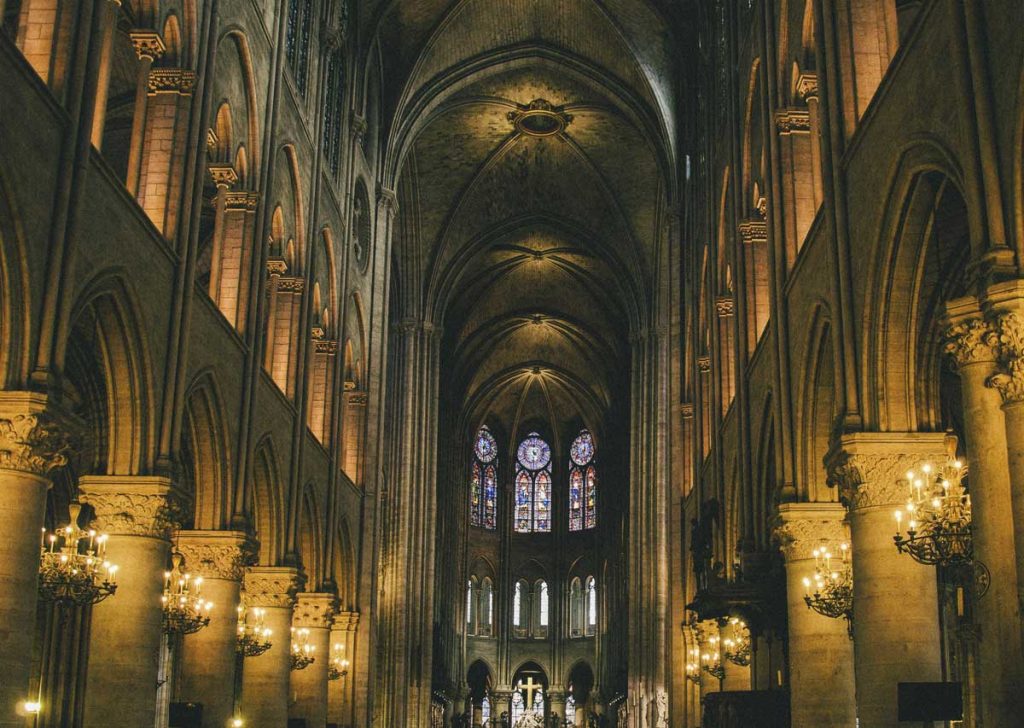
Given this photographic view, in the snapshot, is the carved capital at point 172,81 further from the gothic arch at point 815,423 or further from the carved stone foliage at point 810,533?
the carved stone foliage at point 810,533

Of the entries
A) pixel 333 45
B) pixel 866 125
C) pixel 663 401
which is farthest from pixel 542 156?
pixel 866 125

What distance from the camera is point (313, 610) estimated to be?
3008cm

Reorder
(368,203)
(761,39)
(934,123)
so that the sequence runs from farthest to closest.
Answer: (368,203)
(761,39)
(934,123)

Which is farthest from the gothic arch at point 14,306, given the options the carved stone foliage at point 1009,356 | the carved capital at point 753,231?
the carved capital at point 753,231

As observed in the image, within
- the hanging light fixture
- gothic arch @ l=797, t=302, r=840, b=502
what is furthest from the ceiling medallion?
gothic arch @ l=797, t=302, r=840, b=502

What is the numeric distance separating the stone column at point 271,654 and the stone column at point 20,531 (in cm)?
1190

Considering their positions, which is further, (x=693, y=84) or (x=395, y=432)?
(x=395, y=432)

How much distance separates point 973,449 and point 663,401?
31900 millimetres

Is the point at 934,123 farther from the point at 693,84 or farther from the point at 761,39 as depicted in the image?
the point at 693,84

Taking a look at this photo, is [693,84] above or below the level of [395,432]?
above

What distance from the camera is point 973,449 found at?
10844mm

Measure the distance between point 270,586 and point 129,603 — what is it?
322 inches

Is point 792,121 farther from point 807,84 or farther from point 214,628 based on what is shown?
point 214,628

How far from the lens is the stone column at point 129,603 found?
17.2m
